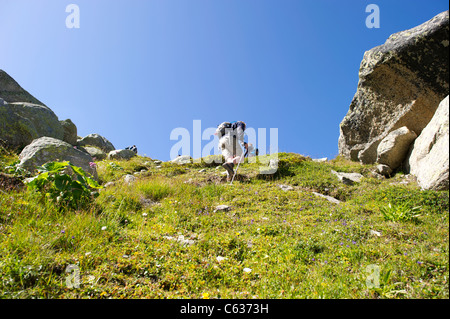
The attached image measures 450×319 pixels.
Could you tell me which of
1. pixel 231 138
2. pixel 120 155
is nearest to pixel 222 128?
pixel 231 138

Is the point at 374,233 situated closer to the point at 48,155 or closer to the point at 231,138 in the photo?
the point at 231,138

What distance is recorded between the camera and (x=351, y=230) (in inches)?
184

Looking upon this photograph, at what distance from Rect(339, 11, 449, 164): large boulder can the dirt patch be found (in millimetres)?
8325

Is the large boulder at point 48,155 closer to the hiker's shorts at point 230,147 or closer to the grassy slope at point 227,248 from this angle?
the grassy slope at point 227,248

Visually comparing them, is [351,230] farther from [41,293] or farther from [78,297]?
[41,293]

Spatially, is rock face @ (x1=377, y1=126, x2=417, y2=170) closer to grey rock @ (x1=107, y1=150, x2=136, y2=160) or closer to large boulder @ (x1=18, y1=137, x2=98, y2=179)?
large boulder @ (x1=18, y1=137, x2=98, y2=179)

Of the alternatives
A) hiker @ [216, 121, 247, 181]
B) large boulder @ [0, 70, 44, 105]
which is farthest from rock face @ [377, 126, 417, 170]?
large boulder @ [0, 70, 44, 105]

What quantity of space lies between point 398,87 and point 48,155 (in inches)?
443

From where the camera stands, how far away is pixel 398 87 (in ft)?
23.6

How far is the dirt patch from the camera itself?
5.92 metres

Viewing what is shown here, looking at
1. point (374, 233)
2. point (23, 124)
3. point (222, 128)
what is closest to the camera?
point (374, 233)

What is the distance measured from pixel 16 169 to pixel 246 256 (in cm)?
716

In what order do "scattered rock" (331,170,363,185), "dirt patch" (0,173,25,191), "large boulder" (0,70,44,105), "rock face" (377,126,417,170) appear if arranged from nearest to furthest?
"dirt patch" (0,173,25,191), "rock face" (377,126,417,170), "scattered rock" (331,170,363,185), "large boulder" (0,70,44,105)

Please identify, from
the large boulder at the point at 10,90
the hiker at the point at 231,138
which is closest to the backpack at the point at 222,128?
the hiker at the point at 231,138
